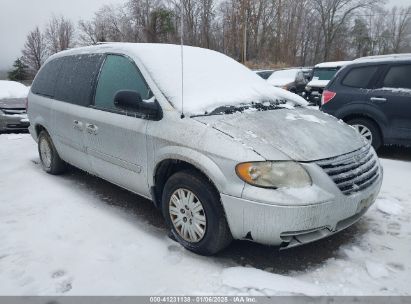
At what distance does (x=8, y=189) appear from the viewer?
4.68 metres

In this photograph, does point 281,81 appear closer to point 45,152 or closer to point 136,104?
point 45,152

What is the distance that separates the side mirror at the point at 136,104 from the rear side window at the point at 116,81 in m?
0.19

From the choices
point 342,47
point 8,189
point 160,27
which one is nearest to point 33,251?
point 8,189

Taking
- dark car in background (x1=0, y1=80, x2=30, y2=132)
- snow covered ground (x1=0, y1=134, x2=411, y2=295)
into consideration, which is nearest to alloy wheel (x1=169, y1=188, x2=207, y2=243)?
snow covered ground (x1=0, y1=134, x2=411, y2=295)

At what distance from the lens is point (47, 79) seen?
516 centimetres

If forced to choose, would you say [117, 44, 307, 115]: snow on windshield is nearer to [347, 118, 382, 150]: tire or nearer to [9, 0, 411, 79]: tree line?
[347, 118, 382, 150]: tire

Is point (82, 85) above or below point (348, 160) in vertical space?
above

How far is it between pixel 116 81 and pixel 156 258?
1.83m

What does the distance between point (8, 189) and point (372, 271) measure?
167 inches

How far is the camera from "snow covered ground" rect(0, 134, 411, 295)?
2615 mm

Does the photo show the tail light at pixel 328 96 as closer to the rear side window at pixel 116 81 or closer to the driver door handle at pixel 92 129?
the rear side window at pixel 116 81

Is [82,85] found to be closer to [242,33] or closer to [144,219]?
[144,219]

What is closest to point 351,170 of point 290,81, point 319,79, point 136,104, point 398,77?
point 136,104

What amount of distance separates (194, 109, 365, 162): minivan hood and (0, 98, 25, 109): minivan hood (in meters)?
7.71
